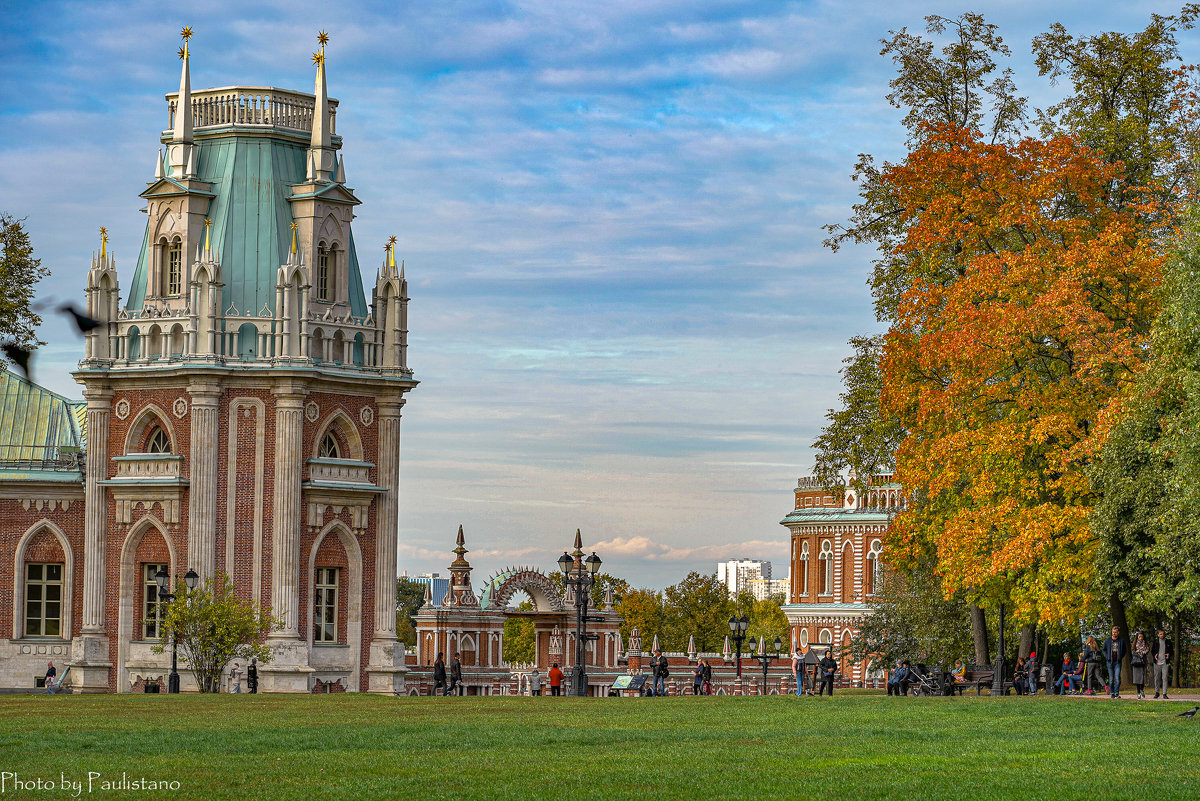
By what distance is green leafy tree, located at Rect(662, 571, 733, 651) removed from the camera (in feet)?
354

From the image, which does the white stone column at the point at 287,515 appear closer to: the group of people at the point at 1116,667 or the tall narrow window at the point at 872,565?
the group of people at the point at 1116,667

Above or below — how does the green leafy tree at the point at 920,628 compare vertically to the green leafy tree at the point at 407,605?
above

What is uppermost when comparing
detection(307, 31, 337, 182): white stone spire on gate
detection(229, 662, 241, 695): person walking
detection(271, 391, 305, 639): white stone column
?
detection(307, 31, 337, 182): white stone spire on gate

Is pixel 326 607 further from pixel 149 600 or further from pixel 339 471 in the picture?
pixel 149 600

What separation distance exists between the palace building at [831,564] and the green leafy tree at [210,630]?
5607 cm

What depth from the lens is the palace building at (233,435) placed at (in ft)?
168

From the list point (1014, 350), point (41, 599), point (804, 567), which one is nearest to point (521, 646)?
point (804, 567)

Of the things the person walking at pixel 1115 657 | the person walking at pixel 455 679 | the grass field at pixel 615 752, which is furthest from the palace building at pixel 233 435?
the person walking at pixel 1115 657

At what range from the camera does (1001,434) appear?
1528 inches

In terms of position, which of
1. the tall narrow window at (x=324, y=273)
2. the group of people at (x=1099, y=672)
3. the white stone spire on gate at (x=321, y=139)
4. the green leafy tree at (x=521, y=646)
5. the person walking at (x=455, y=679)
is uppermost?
the white stone spire on gate at (x=321, y=139)

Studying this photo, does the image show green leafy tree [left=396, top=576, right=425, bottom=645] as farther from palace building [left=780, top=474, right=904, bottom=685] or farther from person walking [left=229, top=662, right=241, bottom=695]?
person walking [left=229, top=662, right=241, bottom=695]

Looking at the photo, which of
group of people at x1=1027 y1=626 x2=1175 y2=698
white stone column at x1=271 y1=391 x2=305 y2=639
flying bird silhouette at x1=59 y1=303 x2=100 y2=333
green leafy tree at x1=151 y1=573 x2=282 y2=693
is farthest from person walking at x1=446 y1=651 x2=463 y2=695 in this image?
flying bird silhouette at x1=59 y1=303 x2=100 y2=333

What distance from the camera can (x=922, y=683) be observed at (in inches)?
1820

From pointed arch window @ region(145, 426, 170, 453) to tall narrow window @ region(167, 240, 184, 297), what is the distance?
442 centimetres
